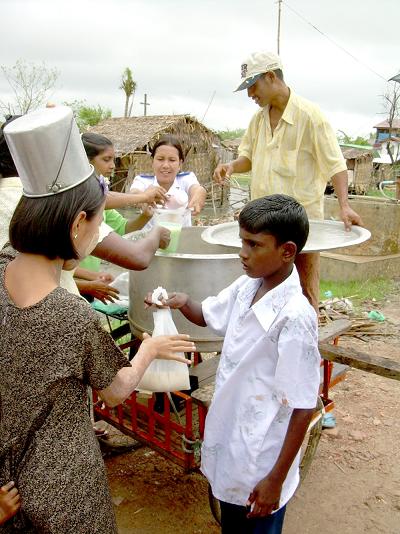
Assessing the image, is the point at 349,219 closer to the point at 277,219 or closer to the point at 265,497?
the point at 277,219

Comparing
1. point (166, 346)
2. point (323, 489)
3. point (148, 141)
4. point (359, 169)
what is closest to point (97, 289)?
point (166, 346)

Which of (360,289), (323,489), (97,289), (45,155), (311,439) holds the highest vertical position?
(45,155)

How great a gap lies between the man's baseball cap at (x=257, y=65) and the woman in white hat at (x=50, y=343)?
1810 millimetres

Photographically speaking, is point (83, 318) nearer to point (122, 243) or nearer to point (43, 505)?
point (43, 505)

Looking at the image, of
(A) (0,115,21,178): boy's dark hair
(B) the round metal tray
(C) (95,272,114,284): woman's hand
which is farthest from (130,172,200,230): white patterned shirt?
(A) (0,115,21,178): boy's dark hair

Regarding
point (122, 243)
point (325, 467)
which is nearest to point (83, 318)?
point (122, 243)

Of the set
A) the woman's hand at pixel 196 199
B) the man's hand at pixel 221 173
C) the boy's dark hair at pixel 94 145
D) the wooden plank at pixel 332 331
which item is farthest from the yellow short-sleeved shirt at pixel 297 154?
the boy's dark hair at pixel 94 145

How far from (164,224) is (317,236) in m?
0.82

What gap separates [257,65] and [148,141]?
51.3 ft

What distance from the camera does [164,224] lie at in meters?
2.62

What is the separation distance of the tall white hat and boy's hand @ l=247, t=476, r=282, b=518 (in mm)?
1120

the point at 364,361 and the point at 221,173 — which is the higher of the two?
the point at 221,173

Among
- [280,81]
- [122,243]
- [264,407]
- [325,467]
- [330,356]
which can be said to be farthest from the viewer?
[325,467]

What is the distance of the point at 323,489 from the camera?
312 cm
